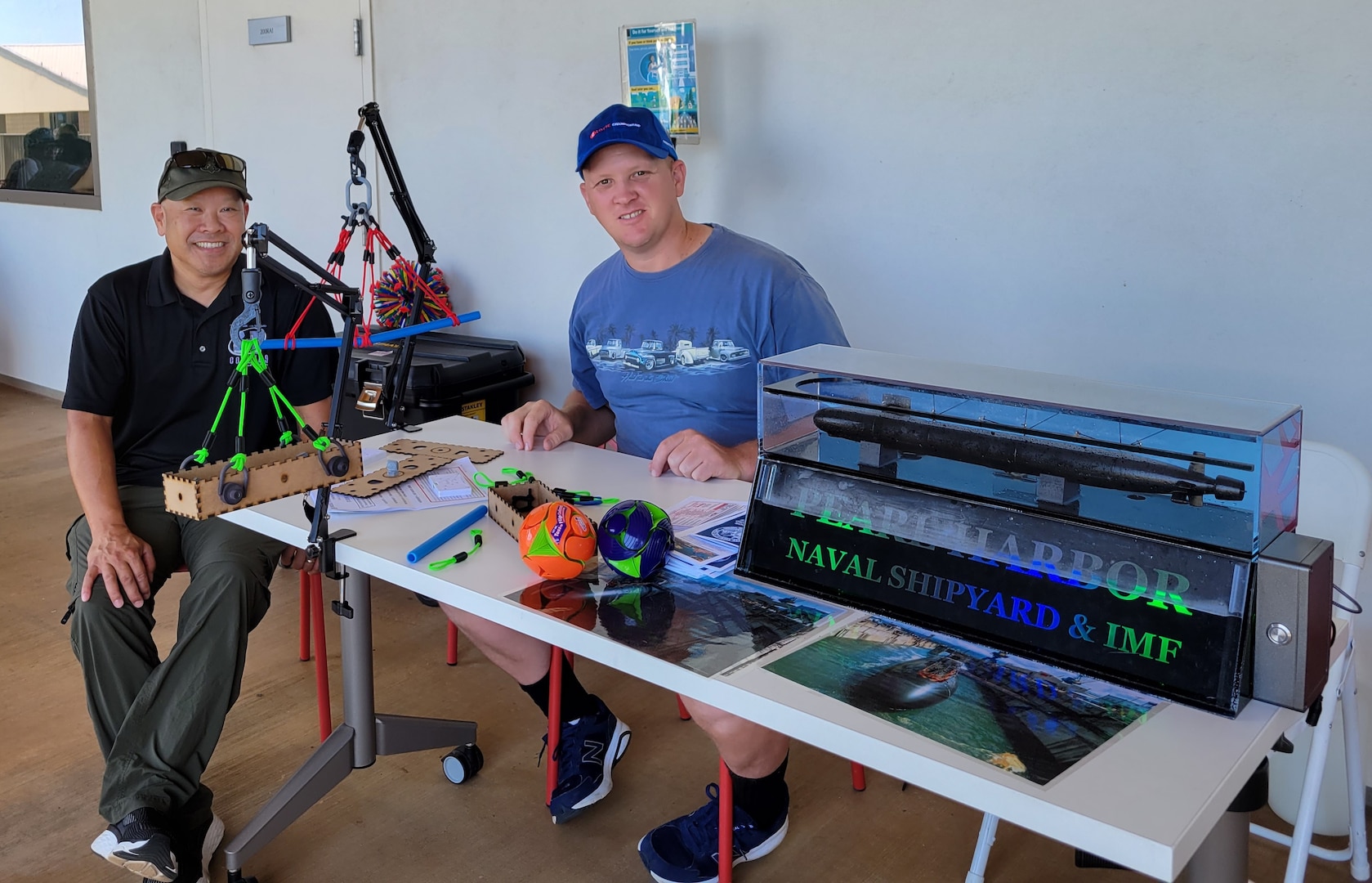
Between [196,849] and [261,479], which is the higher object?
[261,479]

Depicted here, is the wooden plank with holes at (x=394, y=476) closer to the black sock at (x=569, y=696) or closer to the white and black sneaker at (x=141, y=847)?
the black sock at (x=569, y=696)

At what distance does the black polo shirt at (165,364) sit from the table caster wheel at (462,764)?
783 mm

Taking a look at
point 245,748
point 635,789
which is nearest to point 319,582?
point 245,748

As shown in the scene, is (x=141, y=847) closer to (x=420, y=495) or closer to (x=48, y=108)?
(x=420, y=495)

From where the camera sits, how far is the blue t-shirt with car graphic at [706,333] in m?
2.28

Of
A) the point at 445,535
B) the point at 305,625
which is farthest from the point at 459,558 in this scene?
the point at 305,625

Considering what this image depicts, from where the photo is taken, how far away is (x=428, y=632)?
3.11 m

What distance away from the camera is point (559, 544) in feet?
4.99

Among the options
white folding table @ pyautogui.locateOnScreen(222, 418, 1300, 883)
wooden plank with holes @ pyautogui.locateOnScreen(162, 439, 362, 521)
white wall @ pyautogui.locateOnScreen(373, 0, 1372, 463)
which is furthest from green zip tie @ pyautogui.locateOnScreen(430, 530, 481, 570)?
white wall @ pyautogui.locateOnScreen(373, 0, 1372, 463)

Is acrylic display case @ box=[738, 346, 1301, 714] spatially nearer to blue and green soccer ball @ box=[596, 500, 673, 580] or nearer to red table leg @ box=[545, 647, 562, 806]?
blue and green soccer ball @ box=[596, 500, 673, 580]

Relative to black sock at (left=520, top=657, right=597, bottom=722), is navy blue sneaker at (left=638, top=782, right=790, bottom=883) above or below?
below

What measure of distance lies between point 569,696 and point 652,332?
2.56 feet

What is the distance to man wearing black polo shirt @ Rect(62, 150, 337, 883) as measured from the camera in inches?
76.5

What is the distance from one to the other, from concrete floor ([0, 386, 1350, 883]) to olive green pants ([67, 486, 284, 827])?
24cm
